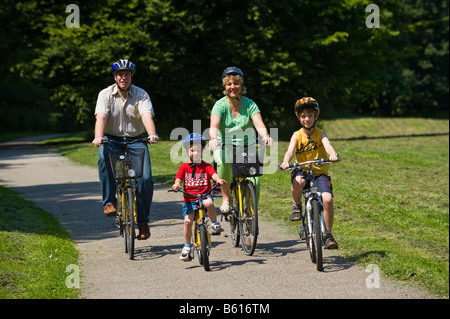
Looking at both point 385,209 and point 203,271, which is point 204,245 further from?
point 385,209

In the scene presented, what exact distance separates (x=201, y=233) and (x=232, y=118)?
4.56 feet

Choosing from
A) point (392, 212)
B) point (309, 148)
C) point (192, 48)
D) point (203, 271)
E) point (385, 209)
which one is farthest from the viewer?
point (192, 48)

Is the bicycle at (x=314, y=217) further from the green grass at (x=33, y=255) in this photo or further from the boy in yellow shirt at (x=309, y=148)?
the green grass at (x=33, y=255)

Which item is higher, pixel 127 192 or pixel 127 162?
pixel 127 162

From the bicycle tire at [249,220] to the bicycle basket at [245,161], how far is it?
13cm

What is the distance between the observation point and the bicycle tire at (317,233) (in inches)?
245

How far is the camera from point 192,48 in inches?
1142

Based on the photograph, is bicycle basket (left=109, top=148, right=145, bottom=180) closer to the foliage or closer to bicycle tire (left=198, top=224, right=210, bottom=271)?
bicycle tire (left=198, top=224, right=210, bottom=271)

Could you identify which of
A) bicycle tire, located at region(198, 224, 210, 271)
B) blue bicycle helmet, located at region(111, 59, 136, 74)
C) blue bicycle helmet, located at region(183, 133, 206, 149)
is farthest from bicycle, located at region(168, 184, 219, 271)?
blue bicycle helmet, located at region(111, 59, 136, 74)

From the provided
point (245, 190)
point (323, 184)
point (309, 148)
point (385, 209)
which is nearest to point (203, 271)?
point (245, 190)
